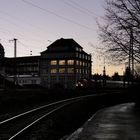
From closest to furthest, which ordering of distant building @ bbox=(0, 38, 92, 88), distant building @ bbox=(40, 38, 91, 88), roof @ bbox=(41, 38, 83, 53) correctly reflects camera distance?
1. distant building @ bbox=(40, 38, 91, 88)
2. distant building @ bbox=(0, 38, 92, 88)
3. roof @ bbox=(41, 38, 83, 53)

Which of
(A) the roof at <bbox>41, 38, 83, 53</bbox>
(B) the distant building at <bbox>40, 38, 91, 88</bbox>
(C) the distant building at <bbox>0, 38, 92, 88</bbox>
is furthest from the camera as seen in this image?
(A) the roof at <bbox>41, 38, 83, 53</bbox>

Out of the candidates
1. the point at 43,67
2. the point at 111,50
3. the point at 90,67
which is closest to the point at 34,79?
the point at 43,67

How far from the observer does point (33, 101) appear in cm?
4191

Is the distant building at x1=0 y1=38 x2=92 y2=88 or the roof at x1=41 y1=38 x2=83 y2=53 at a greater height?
the roof at x1=41 y1=38 x2=83 y2=53

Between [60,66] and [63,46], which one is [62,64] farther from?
[63,46]

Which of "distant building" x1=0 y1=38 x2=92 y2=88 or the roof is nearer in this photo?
"distant building" x1=0 y1=38 x2=92 y2=88

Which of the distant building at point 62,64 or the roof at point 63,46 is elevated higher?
the roof at point 63,46

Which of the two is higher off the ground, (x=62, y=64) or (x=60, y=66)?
(x=62, y=64)

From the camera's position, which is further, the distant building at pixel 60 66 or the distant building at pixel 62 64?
the distant building at pixel 60 66

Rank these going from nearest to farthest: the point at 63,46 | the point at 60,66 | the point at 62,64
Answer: the point at 62,64
the point at 60,66
the point at 63,46

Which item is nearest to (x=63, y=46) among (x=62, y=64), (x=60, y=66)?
(x=62, y=64)

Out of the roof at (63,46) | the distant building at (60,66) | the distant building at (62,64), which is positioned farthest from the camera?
the roof at (63,46)

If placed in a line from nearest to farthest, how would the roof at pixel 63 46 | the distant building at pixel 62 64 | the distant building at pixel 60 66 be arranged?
1. the distant building at pixel 62 64
2. the distant building at pixel 60 66
3. the roof at pixel 63 46

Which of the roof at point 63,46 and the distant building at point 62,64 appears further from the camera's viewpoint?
the roof at point 63,46
